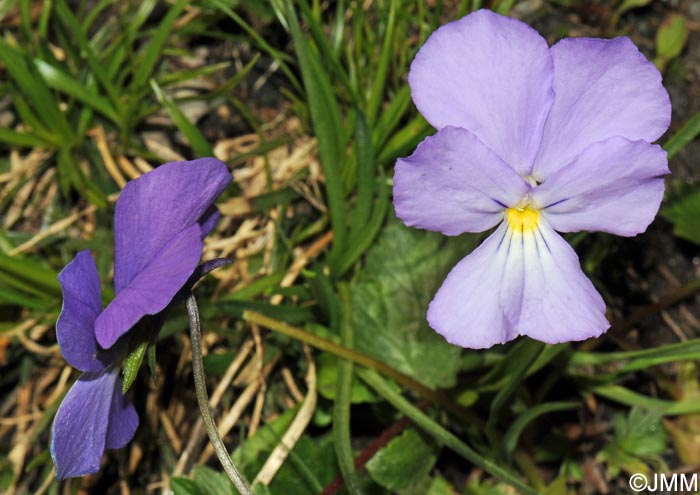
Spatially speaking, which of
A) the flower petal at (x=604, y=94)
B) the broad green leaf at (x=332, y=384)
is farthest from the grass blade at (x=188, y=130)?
the flower petal at (x=604, y=94)

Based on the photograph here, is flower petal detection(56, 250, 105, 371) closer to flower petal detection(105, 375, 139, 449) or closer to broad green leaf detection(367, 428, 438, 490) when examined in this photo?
flower petal detection(105, 375, 139, 449)

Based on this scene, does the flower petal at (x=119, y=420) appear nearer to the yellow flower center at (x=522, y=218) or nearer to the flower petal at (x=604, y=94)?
the yellow flower center at (x=522, y=218)

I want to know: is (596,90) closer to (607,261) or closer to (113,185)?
(607,261)

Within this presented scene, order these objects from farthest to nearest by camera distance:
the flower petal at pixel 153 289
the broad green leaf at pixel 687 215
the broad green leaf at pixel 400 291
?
the broad green leaf at pixel 687 215
the broad green leaf at pixel 400 291
the flower petal at pixel 153 289

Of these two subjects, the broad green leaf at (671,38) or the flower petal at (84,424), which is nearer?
the flower petal at (84,424)

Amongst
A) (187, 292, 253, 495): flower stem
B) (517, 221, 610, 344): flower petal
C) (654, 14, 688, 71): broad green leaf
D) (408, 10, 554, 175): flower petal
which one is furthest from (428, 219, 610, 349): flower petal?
(654, 14, 688, 71): broad green leaf

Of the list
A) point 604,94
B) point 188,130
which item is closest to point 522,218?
point 604,94
